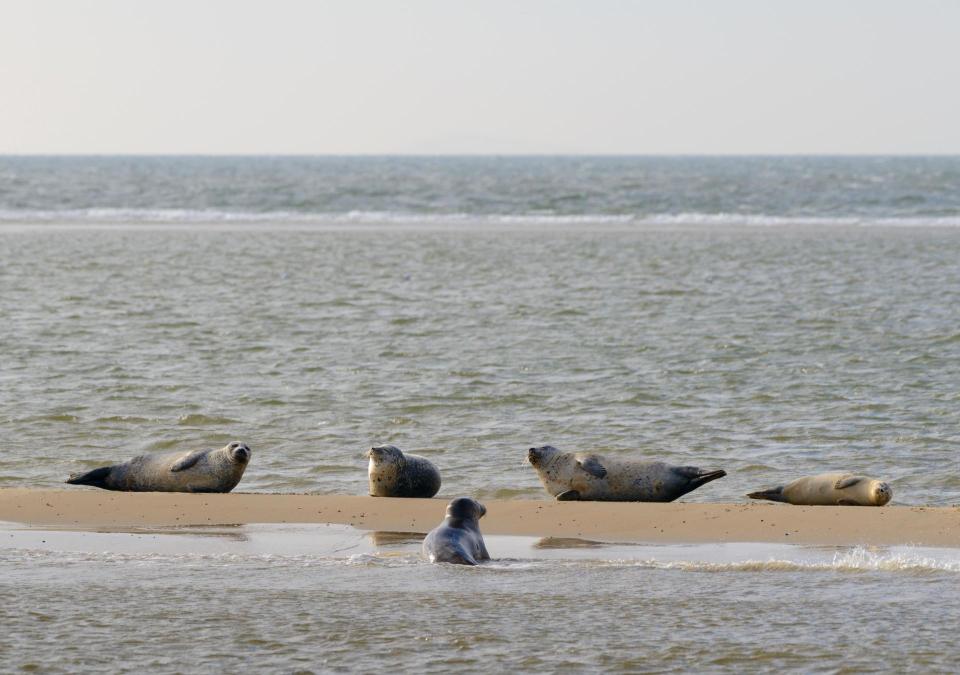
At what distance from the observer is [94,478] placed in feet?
37.0

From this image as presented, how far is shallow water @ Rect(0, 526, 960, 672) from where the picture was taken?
6.26m

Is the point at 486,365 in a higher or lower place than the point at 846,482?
higher

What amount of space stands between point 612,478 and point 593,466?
Answer: 0.15 m

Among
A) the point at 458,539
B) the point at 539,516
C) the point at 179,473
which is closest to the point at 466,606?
the point at 458,539

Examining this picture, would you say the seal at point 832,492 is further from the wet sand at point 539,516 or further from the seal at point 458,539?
the seal at point 458,539

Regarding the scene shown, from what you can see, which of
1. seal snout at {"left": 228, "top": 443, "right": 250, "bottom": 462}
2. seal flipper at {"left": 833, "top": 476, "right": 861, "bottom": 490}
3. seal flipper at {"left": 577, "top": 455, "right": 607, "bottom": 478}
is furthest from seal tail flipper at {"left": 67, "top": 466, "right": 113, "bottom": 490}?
seal flipper at {"left": 833, "top": 476, "right": 861, "bottom": 490}

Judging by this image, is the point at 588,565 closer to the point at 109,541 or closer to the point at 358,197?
the point at 109,541

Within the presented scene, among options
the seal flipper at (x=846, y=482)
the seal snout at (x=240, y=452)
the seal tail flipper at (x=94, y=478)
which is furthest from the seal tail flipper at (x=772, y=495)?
the seal tail flipper at (x=94, y=478)

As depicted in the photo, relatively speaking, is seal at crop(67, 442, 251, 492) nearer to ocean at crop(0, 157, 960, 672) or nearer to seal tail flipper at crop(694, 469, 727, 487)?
ocean at crop(0, 157, 960, 672)

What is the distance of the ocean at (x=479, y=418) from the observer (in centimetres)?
661

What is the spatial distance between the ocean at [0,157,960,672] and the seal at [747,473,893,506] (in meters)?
0.56

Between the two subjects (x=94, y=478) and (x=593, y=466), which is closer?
(x=593, y=466)

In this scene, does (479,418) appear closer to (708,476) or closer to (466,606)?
(708,476)

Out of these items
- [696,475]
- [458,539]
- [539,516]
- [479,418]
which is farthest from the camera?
[479,418]
